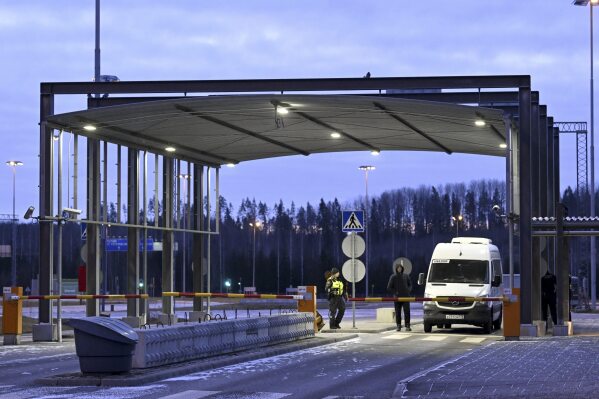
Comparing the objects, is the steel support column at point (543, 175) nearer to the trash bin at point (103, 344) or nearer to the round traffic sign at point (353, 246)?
the round traffic sign at point (353, 246)

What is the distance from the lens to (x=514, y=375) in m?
16.6

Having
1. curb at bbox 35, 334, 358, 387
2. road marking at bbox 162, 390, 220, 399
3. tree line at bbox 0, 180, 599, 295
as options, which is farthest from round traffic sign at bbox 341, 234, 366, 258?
tree line at bbox 0, 180, 599, 295

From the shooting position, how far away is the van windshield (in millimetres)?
33188

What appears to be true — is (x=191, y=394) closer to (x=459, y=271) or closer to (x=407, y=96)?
(x=407, y=96)

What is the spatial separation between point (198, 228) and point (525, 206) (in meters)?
14.1

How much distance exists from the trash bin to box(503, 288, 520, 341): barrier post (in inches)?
491

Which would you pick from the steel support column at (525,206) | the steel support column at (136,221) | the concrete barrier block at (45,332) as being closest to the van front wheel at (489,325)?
the steel support column at (525,206)

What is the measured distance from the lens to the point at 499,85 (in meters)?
28.8

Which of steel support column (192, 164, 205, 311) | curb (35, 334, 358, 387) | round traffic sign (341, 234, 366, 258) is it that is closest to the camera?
curb (35, 334, 358, 387)

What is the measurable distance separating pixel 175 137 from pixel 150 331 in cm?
1679

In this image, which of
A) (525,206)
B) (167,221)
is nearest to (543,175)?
(525,206)

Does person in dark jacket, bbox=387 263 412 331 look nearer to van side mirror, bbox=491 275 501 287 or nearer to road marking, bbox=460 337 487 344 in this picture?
van side mirror, bbox=491 275 501 287

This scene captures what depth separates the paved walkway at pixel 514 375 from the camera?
14055 millimetres

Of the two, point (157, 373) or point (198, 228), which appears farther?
point (198, 228)
